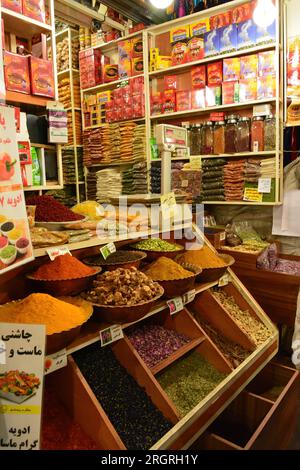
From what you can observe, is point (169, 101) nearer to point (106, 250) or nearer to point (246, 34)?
point (246, 34)

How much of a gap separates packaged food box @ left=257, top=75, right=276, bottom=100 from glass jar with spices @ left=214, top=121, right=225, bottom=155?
420mm

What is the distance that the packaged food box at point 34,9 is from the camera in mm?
2855

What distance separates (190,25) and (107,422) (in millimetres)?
3633

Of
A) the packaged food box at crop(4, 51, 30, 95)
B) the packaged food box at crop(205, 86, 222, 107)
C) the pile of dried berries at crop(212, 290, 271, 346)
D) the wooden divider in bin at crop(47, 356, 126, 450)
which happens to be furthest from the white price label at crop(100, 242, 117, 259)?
the packaged food box at crop(205, 86, 222, 107)

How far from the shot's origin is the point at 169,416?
1.58 metres

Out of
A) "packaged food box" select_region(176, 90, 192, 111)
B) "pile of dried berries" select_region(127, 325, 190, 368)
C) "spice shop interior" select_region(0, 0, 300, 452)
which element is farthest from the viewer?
"packaged food box" select_region(176, 90, 192, 111)

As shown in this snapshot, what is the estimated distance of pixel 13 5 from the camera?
2.78 meters

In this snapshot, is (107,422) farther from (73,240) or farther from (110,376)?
(73,240)

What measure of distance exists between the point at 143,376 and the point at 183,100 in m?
2.96

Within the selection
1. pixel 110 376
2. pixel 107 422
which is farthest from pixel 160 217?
pixel 107 422

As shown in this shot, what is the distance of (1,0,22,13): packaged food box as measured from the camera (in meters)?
2.74

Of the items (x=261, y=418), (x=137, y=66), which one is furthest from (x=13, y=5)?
(x=261, y=418)

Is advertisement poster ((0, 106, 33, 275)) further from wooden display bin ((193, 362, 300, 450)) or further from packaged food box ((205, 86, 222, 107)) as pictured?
packaged food box ((205, 86, 222, 107))

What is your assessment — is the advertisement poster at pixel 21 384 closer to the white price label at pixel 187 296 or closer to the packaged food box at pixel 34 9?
the white price label at pixel 187 296
